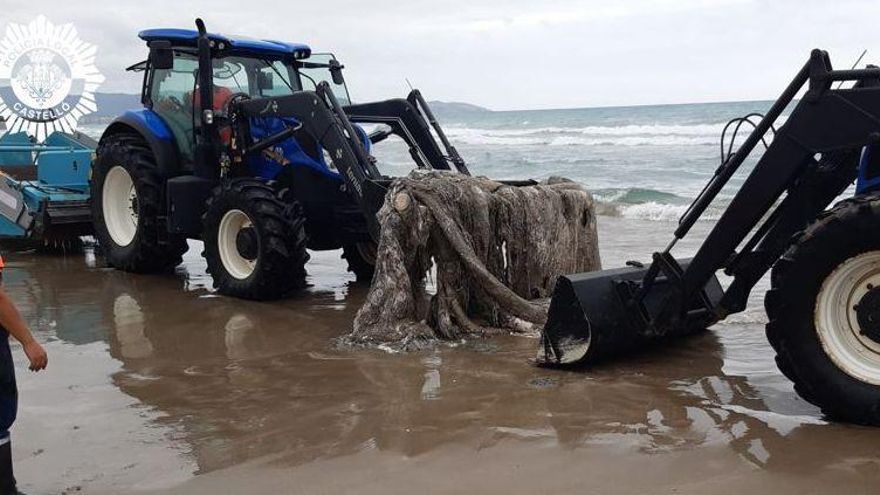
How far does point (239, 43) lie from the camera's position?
808cm

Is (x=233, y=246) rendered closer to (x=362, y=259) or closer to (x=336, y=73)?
(x=362, y=259)

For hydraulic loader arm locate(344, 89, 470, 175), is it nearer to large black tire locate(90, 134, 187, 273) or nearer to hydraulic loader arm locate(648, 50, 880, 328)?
large black tire locate(90, 134, 187, 273)

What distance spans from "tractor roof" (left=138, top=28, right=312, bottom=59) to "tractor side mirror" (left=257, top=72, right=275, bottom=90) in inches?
7.2

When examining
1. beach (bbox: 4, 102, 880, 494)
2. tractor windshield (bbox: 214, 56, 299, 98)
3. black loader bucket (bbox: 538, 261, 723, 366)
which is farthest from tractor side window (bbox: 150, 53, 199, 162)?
black loader bucket (bbox: 538, 261, 723, 366)

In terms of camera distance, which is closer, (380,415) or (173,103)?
(380,415)

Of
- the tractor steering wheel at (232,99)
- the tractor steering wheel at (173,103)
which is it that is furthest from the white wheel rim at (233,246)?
the tractor steering wheel at (173,103)

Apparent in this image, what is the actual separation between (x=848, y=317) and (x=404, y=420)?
7.16 feet

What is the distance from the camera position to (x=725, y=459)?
3.59 meters

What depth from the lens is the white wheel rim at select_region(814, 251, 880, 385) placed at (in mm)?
3988

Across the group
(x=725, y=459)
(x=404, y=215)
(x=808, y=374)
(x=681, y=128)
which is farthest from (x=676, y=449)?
(x=681, y=128)

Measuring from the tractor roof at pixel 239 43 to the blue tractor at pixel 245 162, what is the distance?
1 centimetres

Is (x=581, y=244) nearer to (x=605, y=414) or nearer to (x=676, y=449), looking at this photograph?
(x=605, y=414)

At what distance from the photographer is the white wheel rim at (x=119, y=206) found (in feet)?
29.7

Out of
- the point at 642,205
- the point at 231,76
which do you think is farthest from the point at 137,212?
the point at 642,205
